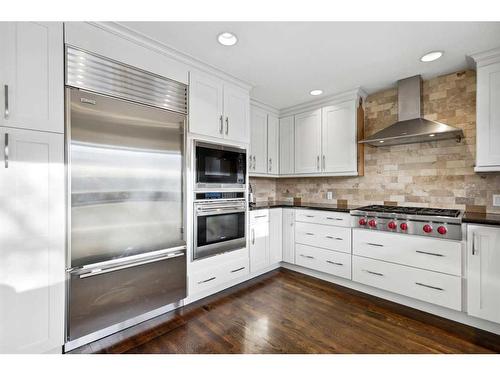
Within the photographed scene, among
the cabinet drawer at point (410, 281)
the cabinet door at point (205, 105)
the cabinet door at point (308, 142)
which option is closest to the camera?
the cabinet drawer at point (410, 281)

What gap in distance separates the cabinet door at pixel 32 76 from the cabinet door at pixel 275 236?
8.08 ft

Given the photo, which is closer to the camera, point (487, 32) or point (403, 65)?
point (487, 32)

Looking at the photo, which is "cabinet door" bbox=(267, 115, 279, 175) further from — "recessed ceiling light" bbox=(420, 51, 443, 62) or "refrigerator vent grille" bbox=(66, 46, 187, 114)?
"recessed ceiling light" bbox=(420, 51, 443, 62)

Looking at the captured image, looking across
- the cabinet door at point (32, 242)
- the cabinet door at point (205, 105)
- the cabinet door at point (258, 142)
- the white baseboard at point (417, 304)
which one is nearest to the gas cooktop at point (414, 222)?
the white baseboard at point (417, 304)

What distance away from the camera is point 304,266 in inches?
121

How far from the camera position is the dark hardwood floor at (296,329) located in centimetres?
165

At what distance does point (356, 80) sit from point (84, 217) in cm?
311

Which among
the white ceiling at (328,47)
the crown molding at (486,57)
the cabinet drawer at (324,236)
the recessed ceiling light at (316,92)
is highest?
the recessed ceiling light at (316,92)

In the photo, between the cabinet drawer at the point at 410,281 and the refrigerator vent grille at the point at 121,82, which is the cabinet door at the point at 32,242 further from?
the cabinet drawer at the point at 410,281

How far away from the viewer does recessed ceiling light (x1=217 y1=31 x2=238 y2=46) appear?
1.84 meters

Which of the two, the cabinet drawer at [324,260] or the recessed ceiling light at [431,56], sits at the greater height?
the recessed ceiling light at [431,56]

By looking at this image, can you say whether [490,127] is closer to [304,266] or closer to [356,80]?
[356,80]
